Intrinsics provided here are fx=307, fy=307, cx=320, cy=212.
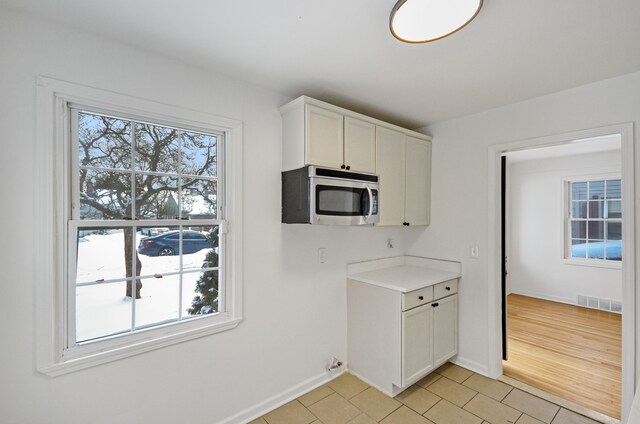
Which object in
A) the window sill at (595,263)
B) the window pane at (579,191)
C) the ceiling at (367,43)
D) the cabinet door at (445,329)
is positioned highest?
the ceiling at (367,43)

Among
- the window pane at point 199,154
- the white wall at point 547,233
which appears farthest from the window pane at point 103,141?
the white wall at point 547,233

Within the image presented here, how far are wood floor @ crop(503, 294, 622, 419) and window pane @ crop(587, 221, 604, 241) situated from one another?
1.13m

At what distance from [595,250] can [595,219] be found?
1.60 ft

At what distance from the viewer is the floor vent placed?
454 cm

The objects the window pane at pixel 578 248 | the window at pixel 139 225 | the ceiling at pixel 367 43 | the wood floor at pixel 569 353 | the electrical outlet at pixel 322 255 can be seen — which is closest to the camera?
the ceiling at pixel 367 43

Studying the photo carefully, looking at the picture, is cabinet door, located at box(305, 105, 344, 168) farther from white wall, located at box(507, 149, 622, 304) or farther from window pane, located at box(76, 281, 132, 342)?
white wall, located at box(507, 149, 622, 304)

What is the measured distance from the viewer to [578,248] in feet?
16.3

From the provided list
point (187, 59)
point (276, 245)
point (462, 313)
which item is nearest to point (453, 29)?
point (187, 59)

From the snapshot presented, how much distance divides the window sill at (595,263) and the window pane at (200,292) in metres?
5.56

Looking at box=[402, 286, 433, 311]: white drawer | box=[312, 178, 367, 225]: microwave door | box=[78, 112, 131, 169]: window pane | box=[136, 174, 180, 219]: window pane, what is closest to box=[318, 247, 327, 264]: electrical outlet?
box=[312, 178, 367, 225]: microwave door

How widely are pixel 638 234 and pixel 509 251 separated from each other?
12.6ft

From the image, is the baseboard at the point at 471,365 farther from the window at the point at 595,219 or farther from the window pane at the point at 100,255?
the window at the point at 595,219

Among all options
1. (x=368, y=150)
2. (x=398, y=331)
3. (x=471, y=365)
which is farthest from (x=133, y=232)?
(x=471, y=365)

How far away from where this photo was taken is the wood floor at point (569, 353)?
8.35 feet
